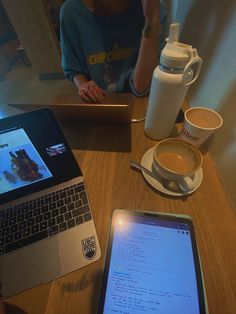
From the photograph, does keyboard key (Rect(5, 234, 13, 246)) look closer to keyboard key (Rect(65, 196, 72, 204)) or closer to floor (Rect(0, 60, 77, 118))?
keyboard key (Rect(65, 196, 72, 204))

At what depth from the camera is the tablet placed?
0.29 meters

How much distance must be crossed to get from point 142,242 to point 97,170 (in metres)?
0.23

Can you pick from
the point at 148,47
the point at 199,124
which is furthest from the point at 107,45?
the point at 199,124

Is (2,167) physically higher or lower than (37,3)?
higher

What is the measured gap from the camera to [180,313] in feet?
0.94

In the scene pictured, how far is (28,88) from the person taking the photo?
229 cm

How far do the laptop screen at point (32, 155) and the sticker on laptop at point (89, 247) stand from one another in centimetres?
16

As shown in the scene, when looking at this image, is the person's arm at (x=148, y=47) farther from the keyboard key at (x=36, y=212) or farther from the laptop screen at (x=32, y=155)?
the keyboard key at (x=36, y=212)

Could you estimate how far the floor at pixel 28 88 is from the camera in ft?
6.93

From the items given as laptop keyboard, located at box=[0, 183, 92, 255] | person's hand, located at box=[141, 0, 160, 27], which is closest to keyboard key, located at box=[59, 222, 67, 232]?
laptop keyboard, located at box=[0, 183, 92, 255]

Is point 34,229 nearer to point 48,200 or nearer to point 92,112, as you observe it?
point 48,200

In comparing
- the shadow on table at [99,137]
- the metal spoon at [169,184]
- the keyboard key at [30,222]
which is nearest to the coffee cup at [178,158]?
the metal spoon at [169,184]

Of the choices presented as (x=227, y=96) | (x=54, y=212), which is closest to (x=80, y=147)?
(x=54, y=212)

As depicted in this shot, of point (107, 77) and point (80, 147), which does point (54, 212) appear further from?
point (107, 77)
